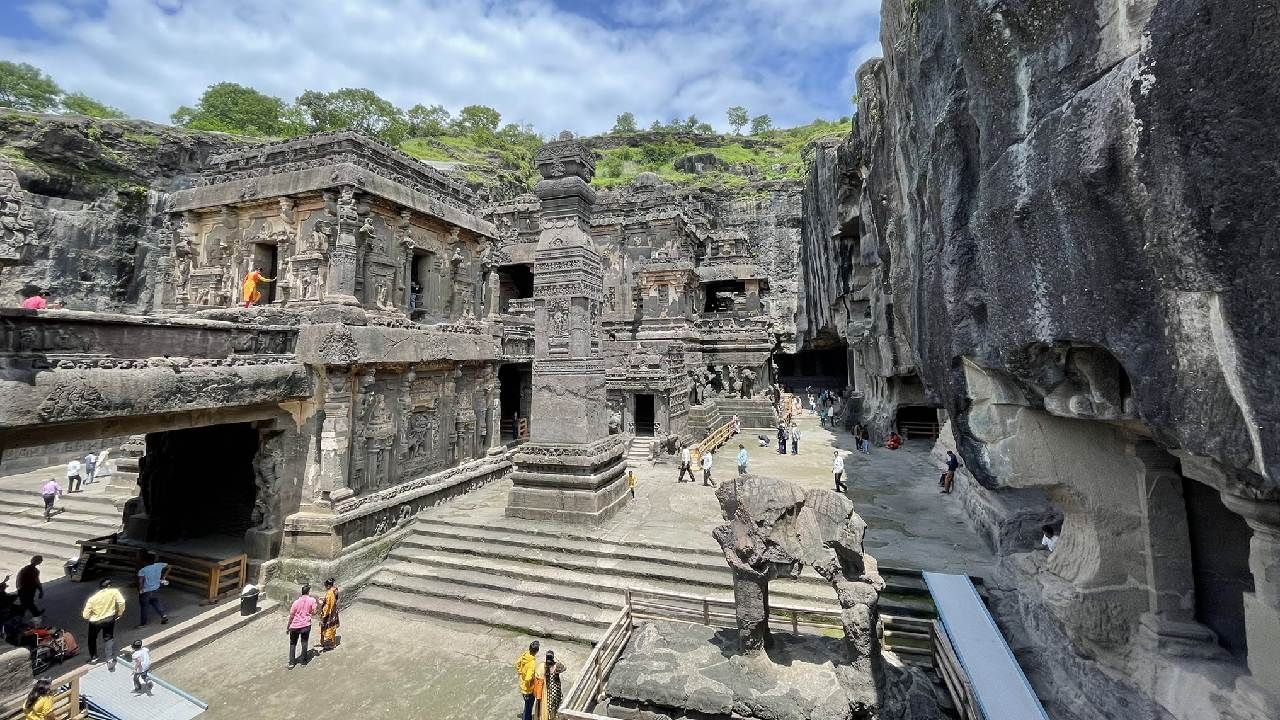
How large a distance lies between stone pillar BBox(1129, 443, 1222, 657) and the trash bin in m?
12.3

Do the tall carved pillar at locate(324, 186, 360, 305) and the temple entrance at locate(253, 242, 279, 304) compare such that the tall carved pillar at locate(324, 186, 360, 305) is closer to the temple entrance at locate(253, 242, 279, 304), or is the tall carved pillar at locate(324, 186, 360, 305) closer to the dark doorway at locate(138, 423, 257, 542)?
the temple entrance at locate(253, 242, 279, 304)

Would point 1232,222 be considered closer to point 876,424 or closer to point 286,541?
point 286,541

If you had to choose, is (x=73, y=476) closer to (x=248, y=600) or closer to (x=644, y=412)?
(x=248, y=600)

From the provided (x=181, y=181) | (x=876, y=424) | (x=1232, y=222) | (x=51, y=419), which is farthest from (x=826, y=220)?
(x=181, y=181)

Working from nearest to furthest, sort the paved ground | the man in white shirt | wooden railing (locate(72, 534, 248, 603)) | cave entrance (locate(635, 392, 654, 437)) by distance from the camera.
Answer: the paved ground < wooden railing (locate(72, 534, 248, 603)) < the man in white shirt < cave entrance (locate(635, 392, 654, 437))

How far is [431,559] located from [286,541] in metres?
2.66

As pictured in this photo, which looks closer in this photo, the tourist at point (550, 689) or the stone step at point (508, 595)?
the tourist at point (550, 689)

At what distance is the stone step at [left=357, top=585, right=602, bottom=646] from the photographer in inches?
303

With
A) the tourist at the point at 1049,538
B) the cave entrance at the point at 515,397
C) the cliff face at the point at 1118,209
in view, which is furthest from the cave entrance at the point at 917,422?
the cliff face at the point at 1118,209

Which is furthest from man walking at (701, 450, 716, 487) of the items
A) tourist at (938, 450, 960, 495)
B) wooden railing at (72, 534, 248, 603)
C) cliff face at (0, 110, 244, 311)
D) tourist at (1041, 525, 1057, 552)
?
cliff face at (0, 110, 244, 311)

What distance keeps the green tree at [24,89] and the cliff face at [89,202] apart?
748 inches

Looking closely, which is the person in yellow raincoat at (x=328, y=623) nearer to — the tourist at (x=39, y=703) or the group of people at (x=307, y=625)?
the group of people at (x=307, y=625)

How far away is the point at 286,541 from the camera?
9.43 m

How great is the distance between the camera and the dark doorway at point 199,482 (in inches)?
419
